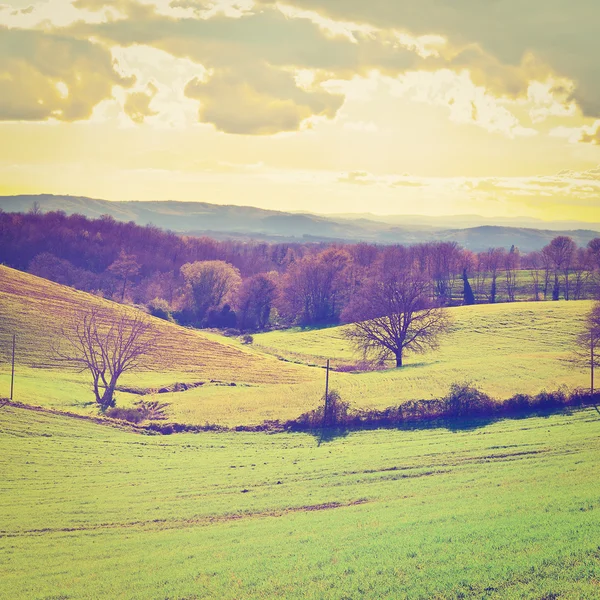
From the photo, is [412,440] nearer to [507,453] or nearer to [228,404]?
[507,453]

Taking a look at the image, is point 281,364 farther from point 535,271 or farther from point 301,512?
point 535,271

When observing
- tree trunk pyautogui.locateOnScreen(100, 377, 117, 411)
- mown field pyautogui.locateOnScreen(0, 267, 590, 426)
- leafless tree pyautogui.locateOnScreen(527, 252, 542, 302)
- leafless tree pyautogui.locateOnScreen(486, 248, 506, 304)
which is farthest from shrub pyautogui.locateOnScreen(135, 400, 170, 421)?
leafless tree pyautogui.locateOnScreen(486, 248, 506, 304)

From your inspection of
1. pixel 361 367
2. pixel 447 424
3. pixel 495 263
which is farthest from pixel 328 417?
pixel 495 263

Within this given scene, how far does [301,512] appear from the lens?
2589 centimetres

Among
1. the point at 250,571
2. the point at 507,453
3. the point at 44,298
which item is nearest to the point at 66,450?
the point at 250,571

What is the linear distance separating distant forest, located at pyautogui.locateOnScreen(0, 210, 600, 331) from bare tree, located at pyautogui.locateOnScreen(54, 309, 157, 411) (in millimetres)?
21574

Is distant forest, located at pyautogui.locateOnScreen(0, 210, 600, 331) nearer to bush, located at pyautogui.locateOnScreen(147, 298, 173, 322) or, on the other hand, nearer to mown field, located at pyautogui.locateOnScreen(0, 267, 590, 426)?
bush, located at pyautogui.locateOnScreen(147, 298, 173, 322)

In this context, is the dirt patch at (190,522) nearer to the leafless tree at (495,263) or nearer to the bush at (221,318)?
the bush at (221,318)

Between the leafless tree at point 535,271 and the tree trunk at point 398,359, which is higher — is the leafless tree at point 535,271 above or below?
above

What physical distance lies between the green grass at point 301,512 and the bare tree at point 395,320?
29.8 meters

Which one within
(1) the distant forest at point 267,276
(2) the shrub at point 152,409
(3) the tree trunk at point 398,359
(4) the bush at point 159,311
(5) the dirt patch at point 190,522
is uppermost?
(1) the distant forest at point 267,276

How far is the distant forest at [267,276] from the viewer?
115 m

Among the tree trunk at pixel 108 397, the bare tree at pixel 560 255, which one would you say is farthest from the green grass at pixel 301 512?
the bare tree at pixel 560 255

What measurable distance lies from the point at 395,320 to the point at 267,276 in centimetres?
5601
